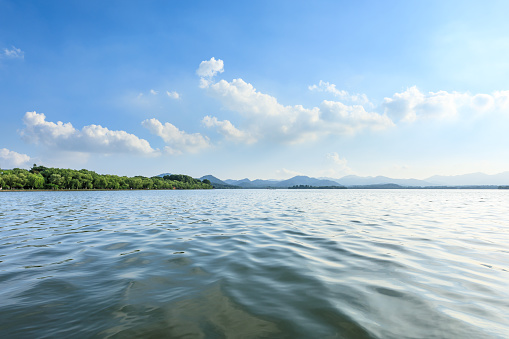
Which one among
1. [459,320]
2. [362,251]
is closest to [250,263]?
[362,251]

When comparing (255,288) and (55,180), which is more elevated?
(55,180)

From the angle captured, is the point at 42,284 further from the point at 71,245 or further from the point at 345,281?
the point at 345,281

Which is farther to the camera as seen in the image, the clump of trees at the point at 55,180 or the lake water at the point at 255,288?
the clump of trees at the point at 55,180

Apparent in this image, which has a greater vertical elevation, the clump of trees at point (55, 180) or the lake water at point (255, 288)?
the clump of trees at point (55, 180)

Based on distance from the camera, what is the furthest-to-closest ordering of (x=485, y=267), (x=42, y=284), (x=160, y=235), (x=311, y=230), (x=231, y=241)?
(x=311, y=230) < (x=160, y=235) < (x=231, y=241) < (x=485, y=267) < (x=42, y=284)

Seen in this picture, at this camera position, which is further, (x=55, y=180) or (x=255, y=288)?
(x=55, y=180)

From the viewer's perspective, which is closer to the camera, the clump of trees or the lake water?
the lake water

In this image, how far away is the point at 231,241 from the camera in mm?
11555

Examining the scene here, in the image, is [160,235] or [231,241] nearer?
[231,241]

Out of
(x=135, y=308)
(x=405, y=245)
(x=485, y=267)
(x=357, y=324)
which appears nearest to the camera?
(x=357, y=324)

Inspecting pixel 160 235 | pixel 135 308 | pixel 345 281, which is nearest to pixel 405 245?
pixel 345 281

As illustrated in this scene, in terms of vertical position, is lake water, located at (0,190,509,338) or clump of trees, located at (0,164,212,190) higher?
clump of trees, located at (0,164,212,190)

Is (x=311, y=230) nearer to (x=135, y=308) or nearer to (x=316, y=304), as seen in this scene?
(x=316, y=304)

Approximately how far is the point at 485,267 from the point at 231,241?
971 centimetres
